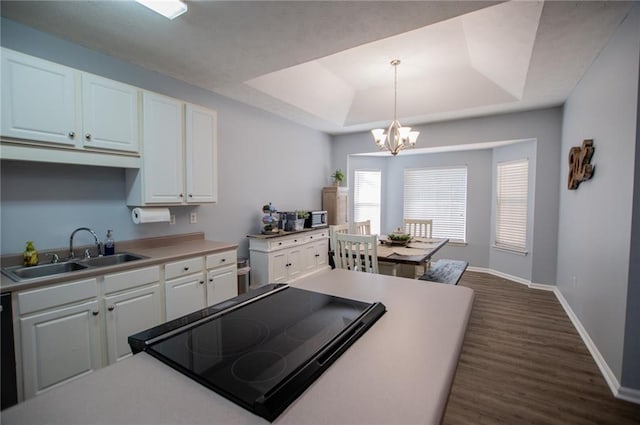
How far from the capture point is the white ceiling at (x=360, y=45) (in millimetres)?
2080

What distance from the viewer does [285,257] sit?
418 cm

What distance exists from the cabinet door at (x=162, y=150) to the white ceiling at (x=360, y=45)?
1.49ft

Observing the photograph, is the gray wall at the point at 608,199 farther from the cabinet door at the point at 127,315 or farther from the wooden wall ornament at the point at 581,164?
the cabinet door at the point at 127,315

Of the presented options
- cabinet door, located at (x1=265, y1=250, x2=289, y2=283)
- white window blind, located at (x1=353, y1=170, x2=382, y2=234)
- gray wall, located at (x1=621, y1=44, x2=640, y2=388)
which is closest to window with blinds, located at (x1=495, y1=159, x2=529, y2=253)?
white window blind, located at (x1=353, y1=170, x2=382, y2=234)

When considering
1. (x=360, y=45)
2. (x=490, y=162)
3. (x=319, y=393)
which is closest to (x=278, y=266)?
(x=360, y=45)

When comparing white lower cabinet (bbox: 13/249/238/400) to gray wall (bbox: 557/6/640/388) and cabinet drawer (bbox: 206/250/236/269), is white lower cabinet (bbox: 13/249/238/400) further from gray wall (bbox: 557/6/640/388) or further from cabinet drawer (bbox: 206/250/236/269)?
gray wall (bbox: 557/6/640/388)

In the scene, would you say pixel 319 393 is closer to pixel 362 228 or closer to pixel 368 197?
pixel 362 228

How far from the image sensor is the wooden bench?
126 inches

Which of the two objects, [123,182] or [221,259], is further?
[221,259]

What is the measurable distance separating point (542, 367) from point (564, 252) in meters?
2.06

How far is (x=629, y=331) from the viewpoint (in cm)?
204

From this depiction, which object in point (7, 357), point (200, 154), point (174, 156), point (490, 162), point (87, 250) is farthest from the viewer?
point (490, 162)

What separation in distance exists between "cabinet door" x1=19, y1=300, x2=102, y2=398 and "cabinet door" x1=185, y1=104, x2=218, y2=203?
1372mm

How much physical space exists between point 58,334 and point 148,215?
1.11 metres
